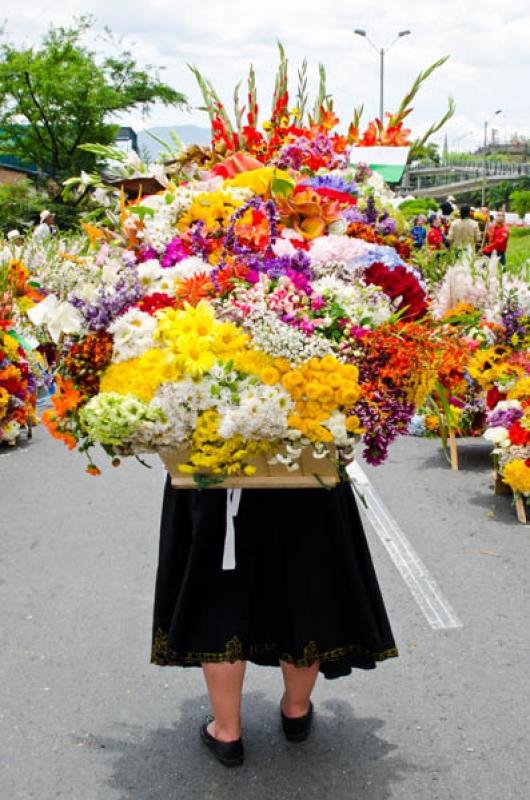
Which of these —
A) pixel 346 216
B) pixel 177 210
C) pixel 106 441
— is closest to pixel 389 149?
pixel 346 216

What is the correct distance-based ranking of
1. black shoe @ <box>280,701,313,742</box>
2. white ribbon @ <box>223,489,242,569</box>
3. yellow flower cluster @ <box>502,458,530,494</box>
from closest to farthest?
white ribbon @ <box>223,489,242,569</box> < black shoe @ <box>280,701,313,742</box> < yellow flower cluster @ <box>502,458,530,494</box>

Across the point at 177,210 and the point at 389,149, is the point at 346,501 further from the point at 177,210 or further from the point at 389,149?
the point at 389,149

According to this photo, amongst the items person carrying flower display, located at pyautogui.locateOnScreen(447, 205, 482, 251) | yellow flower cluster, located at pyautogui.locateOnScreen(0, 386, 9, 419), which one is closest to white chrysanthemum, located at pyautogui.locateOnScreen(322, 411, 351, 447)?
yellow flower cluster, located at pyautogui.locateOnScreen(0, 386, 9, 419)

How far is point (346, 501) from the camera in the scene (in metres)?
3.55

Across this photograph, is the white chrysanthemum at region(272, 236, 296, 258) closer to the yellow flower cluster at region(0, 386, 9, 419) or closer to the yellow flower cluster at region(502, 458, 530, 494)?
the yellow flower cluster at region(502, 458, 530, 494)

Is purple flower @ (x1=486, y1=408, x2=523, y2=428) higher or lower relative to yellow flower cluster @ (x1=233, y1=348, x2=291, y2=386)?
lower

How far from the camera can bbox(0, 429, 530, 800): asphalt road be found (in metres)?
3.53

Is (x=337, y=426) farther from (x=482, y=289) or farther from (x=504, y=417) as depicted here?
(x=482, y=289)

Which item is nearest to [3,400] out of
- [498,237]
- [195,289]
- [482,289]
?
[482,289]

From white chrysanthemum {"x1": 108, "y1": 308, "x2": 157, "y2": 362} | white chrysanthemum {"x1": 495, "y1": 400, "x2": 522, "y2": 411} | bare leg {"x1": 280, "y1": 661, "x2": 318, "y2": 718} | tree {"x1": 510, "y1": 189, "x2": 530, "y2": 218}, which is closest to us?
white chrysanthemum {"x1": 108, "y1": 308, "x2": 157, "y2": 362}

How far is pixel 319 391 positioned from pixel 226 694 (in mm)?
1246

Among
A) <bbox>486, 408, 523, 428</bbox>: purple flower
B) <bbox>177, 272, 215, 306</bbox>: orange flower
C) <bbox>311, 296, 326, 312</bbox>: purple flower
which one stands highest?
<bbox>177, 272, 215, 306</bbox>: orange flower

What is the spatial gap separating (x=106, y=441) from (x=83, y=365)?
0.95 feet

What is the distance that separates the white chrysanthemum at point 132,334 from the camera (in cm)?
303
